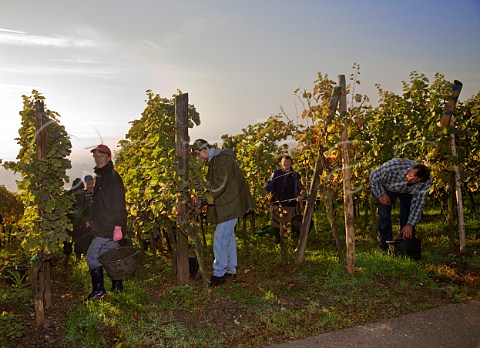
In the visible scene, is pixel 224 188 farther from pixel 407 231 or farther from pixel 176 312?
pixel 407 231

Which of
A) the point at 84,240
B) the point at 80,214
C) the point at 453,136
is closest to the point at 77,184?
the point at 80,214

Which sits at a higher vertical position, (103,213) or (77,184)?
(77,184)

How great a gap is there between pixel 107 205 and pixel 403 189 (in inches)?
161

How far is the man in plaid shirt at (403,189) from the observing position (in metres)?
6.03

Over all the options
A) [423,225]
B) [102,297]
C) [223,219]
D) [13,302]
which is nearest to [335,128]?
[223,219]

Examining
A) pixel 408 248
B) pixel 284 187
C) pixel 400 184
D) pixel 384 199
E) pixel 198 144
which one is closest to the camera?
pixel 198 144

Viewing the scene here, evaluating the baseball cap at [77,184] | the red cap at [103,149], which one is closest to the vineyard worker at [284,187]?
the baseball cap at [77,184]

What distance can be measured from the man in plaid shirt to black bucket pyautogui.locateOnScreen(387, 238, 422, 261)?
0.10 meters

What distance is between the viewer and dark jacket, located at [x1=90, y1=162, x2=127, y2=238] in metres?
5.01

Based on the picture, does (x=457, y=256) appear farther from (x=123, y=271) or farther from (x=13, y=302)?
(x=13, y=302)

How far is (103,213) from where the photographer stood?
5.02 meters

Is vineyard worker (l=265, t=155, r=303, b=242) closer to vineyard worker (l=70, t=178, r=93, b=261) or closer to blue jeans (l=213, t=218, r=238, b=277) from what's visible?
blue jeans (l=213, t=218, r=238, b=277)

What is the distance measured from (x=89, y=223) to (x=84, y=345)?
174 cm

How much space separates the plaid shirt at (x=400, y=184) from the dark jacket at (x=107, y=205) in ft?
12.0
